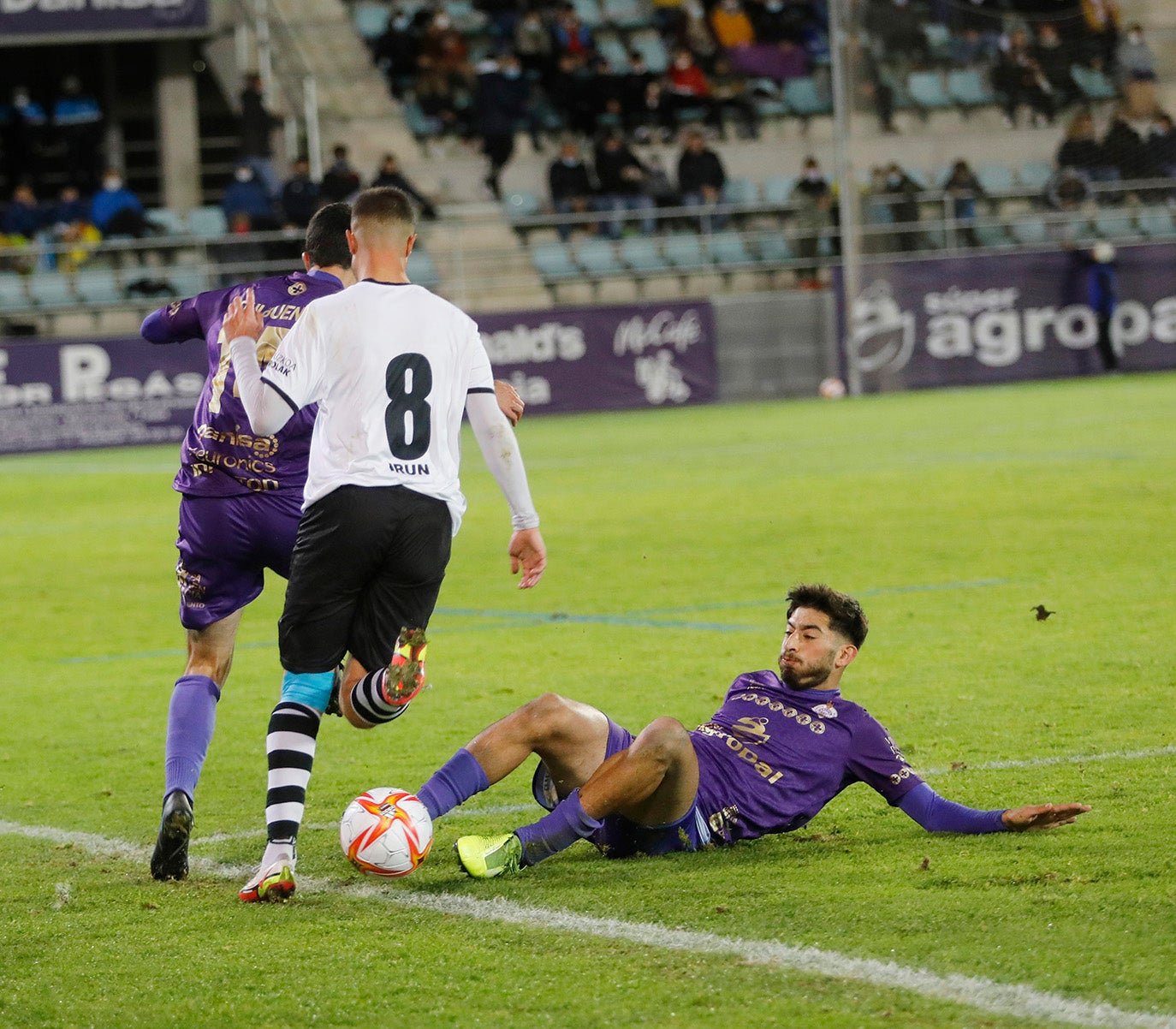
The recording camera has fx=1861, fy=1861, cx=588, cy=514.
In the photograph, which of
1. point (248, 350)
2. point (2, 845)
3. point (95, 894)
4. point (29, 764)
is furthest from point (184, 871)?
point (29, 764)

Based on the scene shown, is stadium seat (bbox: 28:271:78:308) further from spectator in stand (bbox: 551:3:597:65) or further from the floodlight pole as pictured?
the floodlight pole

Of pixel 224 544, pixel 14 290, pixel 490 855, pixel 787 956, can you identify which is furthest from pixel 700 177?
pixel 787 956

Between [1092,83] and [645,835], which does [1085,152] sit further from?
[645,835]

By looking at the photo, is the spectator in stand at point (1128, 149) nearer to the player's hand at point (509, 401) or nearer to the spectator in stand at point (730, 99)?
the spectator in stand at point (730, 99)

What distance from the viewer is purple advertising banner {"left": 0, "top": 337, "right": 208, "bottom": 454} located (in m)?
23.6

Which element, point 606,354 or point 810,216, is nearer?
point 606,354

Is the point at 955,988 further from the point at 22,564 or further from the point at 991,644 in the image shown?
the point at 22,564

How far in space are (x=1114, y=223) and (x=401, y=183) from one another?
1134 cm

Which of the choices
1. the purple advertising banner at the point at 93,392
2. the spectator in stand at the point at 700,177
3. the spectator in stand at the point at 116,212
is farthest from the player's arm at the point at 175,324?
the spectator in stand at the point at 700,177

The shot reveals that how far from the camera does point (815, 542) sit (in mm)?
12141

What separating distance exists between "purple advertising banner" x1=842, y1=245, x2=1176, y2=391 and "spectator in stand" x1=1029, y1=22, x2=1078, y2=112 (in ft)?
11.2

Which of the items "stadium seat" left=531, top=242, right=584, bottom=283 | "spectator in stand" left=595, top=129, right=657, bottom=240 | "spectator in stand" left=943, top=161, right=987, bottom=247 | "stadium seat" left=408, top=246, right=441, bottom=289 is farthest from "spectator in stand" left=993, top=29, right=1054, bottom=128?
"stadium seat" left=408, top=246, right=441, bottom=289

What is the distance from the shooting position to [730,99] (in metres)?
31.4

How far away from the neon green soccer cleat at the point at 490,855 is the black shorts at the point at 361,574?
53 cm
